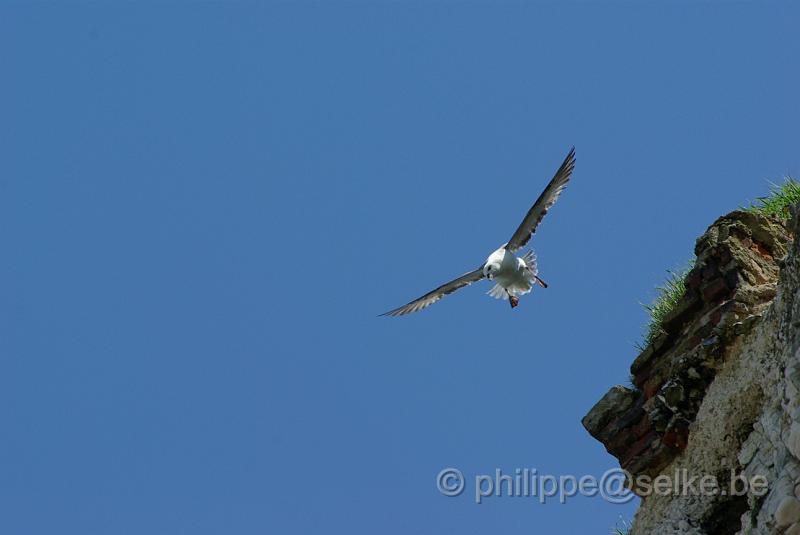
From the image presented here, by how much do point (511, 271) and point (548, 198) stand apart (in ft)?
3.55

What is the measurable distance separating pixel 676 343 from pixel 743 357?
1085 mm

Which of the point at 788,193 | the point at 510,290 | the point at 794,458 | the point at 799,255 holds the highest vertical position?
Result: the point at 510,290

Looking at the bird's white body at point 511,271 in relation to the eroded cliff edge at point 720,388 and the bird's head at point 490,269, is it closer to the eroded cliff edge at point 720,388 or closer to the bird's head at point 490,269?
the bird's head at point 490,269

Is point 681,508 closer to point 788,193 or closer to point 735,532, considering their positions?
point 735,532

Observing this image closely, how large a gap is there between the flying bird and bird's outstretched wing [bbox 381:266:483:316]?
9cm

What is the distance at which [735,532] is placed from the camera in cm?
910

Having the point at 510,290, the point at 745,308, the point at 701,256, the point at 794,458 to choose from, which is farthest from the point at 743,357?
the point at 510,290

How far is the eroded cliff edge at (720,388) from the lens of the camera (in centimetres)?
875

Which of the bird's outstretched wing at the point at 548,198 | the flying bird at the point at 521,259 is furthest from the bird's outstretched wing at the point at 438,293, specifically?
the bird's outstretched wing at the point at 548,198

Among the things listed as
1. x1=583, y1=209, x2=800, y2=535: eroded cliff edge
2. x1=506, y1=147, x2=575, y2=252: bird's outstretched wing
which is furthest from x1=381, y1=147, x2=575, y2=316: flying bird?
x1=583, y1=209, x2=800, y2=535: eroded cliff edge

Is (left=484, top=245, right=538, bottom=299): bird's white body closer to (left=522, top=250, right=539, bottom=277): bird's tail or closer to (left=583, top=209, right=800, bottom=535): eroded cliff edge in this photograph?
(left=522, top=250, right=539, bottom=277): bird's tail

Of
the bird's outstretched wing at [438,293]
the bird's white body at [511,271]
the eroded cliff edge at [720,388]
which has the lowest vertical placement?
the eroded cliff edge at [720,388]

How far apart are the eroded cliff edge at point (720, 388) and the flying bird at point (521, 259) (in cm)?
358

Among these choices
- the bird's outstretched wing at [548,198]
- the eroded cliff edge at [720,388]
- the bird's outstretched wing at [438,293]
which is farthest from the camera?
the bird's outstretched wing at [438,293]
